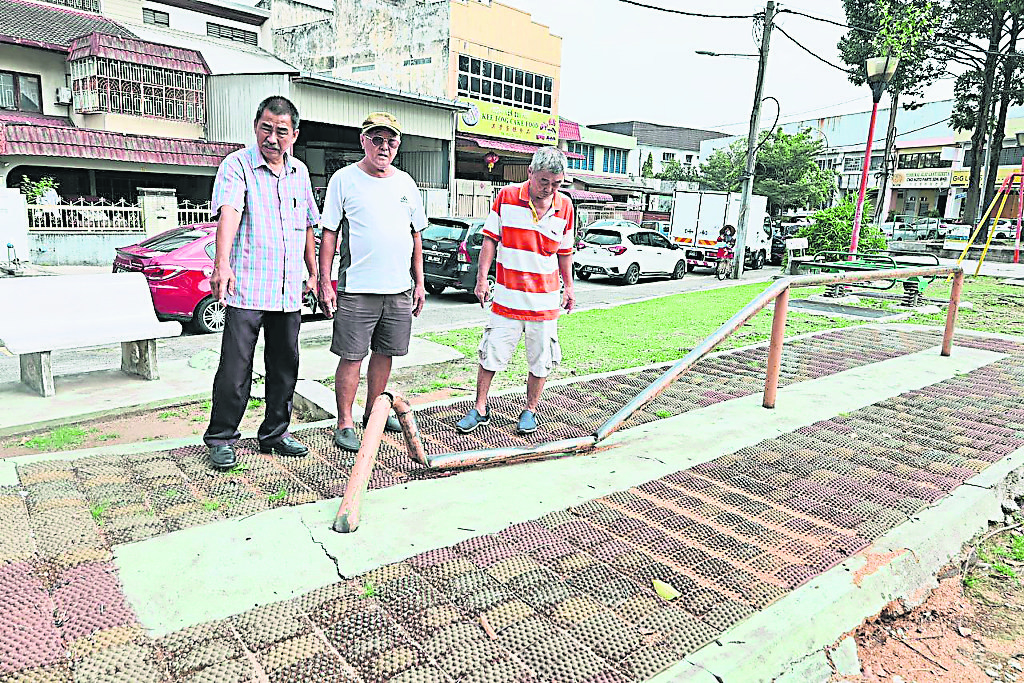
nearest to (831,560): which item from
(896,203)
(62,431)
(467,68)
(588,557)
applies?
(588,557)

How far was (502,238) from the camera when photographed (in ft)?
15.3

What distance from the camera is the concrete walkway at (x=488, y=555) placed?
242 centimetres

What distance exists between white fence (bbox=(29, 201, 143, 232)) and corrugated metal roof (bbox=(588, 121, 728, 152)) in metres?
65.1

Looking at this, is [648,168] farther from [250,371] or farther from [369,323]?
[250,371]

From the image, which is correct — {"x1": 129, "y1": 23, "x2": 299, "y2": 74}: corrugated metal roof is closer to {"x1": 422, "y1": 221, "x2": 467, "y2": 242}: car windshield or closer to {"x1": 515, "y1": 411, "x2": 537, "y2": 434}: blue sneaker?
{"x1": 422, "y1": 221, "x2": 467, "y2": 242}: car windshield

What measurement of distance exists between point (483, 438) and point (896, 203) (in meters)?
66.8

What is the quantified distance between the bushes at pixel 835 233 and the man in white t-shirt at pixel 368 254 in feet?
48.5

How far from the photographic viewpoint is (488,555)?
3.13 m

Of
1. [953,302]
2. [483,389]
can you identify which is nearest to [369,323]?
[483,389]

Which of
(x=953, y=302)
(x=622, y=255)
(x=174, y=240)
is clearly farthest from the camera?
(x=622, y=255)

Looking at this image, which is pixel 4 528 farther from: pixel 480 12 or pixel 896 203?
pixel 896 203

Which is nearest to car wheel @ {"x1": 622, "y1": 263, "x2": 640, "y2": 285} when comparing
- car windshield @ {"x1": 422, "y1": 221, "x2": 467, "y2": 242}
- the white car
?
the white car

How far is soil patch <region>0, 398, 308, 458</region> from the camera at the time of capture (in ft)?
15.1

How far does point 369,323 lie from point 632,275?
1562cm
